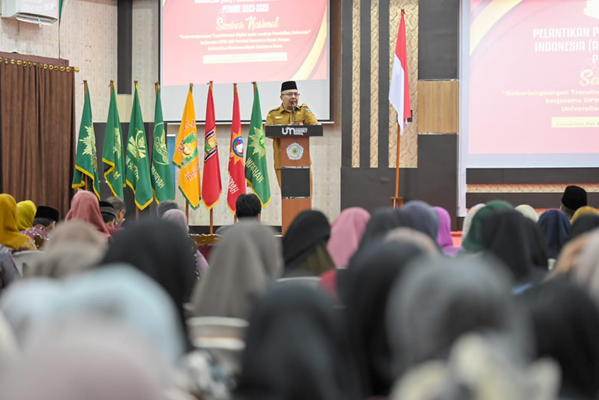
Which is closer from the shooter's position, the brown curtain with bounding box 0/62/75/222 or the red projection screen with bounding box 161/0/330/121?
the brown curtain with bounding box 0/62/75/222

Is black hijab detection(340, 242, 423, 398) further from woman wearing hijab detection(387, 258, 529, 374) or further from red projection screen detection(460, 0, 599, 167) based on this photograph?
red projection screen detection(460, 0, 599, 167)

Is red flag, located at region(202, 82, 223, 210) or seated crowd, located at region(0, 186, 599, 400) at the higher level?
red flag, located at region(202, 82, 223, 210)

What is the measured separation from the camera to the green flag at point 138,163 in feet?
23.5

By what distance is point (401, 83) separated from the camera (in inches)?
284

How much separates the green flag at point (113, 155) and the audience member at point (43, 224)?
246cm

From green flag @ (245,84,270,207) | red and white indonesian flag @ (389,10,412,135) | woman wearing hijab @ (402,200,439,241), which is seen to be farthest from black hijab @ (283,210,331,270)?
red and white indonesian flag @ (389,10,412,135)

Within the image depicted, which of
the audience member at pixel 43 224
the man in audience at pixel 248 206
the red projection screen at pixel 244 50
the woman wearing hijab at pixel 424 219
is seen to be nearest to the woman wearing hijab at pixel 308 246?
the woman wearing hijab at pixel 424 219

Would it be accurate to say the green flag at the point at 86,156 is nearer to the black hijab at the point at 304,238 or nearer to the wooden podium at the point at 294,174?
the wooden podium at the point at 294,174

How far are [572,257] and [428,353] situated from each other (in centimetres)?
104

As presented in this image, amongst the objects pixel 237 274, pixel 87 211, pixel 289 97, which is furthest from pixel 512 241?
pixel 289 97

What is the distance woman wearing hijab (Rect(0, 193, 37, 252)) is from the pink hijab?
1688mm

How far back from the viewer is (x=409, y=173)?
762 centimetres

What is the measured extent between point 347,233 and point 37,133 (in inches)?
215

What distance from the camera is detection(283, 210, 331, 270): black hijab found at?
2506mm
